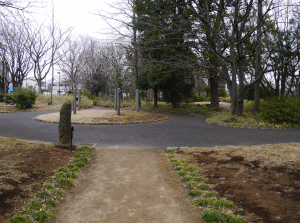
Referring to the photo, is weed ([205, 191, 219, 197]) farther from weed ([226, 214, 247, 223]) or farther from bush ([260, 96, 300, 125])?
bush ([260, 96, 300, 125])

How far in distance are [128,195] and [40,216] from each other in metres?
1.42

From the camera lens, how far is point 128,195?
160 inches

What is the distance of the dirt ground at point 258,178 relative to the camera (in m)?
3.20

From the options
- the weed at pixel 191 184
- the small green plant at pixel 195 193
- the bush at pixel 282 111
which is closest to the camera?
the small green plant at pixel 195 193

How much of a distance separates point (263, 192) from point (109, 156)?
152 inches

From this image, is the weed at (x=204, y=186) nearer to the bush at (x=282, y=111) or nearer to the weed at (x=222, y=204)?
the weed at (x=222, y=204)

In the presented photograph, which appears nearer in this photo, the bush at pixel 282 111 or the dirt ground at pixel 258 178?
the dirt ground at pixel 258 178

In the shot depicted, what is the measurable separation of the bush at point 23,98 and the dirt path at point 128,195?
1777cm

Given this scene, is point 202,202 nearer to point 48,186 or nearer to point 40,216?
point 40,216

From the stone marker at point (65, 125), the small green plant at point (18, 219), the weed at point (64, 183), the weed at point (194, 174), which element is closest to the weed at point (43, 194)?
the weed at point (64, 183)

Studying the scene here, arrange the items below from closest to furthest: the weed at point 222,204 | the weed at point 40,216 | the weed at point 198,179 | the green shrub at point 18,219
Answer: the green shrub at point 18,219
the weed at point 40,216
the weed at point 222,204
the weed at point 198,179

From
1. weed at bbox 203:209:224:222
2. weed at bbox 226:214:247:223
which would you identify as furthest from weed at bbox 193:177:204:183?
weed at bbox 226:214:247:223

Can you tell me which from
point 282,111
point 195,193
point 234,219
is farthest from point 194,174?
point 282,111

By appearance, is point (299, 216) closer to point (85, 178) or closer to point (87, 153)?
point (85, 178)
